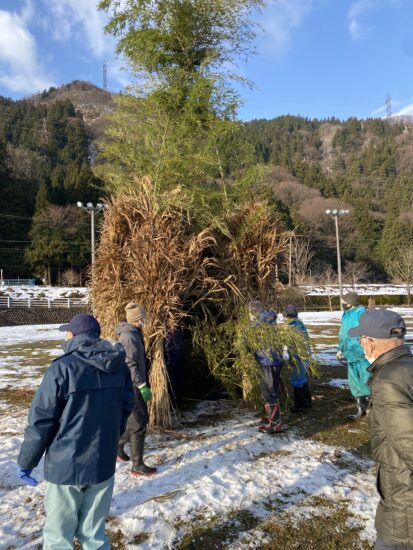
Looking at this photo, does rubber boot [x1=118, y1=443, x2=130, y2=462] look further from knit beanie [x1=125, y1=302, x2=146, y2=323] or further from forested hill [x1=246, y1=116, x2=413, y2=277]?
forested hill [x1=246, y1=116, x2=413, y2=277]

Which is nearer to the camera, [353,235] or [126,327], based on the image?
[126,327]

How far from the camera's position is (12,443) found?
15.8ft

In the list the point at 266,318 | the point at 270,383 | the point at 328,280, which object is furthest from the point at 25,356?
the point at 328,280

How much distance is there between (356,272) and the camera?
4903 cm

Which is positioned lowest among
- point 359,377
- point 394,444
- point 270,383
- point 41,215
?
point 359,377

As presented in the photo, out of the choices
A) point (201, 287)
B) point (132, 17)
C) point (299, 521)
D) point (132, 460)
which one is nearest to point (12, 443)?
point (132, 460)

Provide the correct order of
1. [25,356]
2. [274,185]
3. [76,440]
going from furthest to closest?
[274,185], [25,356], [76,440]

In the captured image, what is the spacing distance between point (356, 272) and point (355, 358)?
4669 centimetres

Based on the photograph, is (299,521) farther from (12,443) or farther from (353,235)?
(353,235)

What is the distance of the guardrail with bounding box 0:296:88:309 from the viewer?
24.4m

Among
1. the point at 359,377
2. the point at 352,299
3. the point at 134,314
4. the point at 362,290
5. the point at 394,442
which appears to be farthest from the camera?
the point at 362,290

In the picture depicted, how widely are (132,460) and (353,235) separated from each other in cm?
5896

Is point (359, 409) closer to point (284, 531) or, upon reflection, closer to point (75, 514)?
point (284, 531)

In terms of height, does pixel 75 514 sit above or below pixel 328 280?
below
